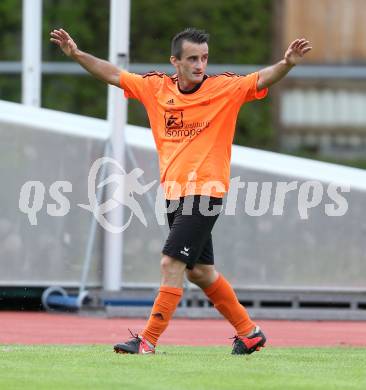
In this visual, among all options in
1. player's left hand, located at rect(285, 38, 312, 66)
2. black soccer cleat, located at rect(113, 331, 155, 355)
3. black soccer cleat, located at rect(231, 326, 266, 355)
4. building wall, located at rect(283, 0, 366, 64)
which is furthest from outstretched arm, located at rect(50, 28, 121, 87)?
building wall, located at rect(283, 0, 366, 64)

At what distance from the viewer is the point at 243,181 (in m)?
15.4

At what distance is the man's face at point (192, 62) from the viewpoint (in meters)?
9.54

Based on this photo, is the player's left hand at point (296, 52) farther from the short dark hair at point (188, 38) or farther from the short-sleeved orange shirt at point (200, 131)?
the short dark hair at point (188, 38)

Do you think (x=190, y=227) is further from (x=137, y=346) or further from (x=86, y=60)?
(x=86, y=60)

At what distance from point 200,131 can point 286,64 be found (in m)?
0.79

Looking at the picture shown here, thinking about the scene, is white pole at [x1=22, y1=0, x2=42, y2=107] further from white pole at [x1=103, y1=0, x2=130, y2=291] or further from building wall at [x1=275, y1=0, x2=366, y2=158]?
building wall at [x1=275, y1=0, x2=366, y2=158]

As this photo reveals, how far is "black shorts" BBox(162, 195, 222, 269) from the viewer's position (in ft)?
30.8

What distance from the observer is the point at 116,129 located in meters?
15.6

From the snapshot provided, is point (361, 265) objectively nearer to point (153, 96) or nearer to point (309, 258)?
point (309, 258)

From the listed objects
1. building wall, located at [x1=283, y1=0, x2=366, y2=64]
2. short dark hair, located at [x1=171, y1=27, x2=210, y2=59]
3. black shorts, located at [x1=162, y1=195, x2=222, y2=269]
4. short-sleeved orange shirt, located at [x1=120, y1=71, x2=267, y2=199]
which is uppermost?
building wall, located at [x1=283, y1=0, x2=366, y2=64]

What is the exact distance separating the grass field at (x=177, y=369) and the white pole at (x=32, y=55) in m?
7.76

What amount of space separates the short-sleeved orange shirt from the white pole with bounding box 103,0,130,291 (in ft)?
18.9

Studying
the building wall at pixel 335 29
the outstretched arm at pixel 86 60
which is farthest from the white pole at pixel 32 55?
the building wall at pixel 335 29

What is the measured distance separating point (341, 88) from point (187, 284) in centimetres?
1704
